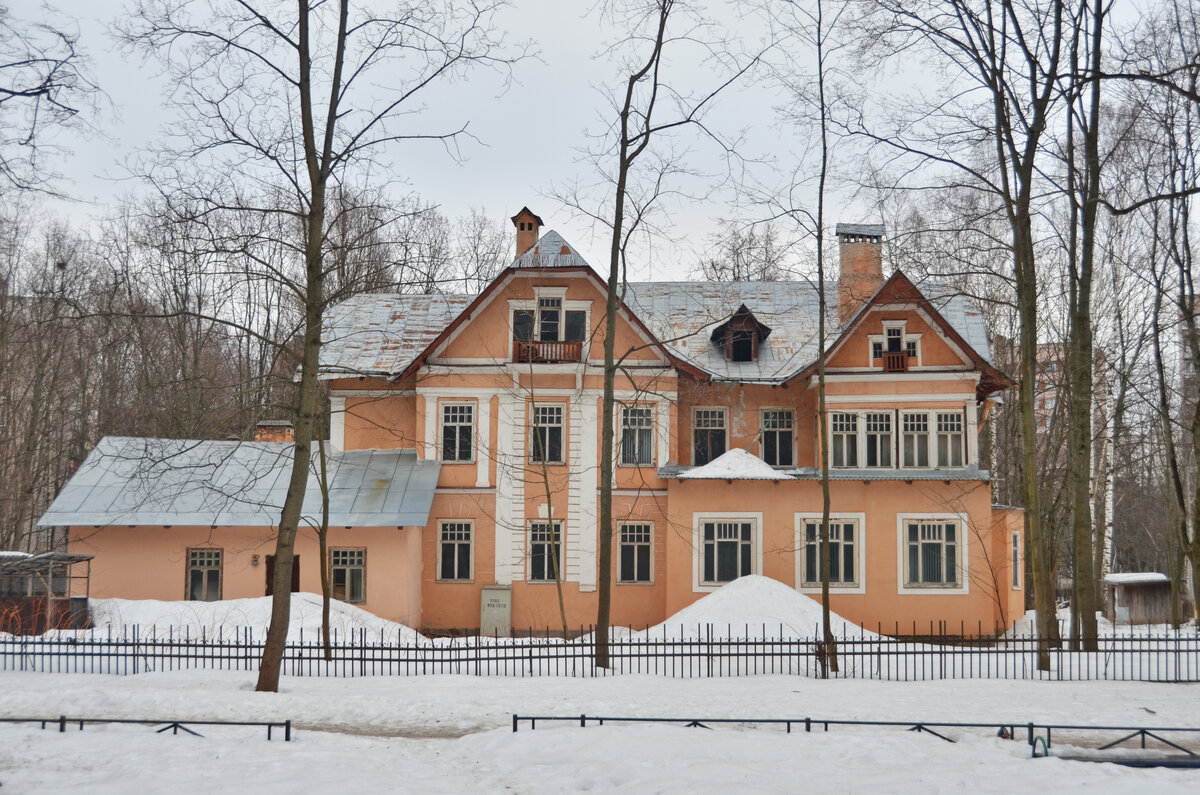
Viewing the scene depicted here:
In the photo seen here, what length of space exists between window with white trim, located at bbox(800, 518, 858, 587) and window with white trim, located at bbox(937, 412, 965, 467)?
304cm

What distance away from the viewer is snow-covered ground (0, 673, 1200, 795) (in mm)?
9922

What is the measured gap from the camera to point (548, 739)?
11.7 m

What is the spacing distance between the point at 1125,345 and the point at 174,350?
36.9 metres

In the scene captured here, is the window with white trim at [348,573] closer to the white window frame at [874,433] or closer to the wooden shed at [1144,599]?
the white window frame at [874,433]

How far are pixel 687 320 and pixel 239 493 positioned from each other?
44.8 ft

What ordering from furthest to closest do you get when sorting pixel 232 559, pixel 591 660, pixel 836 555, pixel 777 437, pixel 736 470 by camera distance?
pixel 777 437
pixel 836 555
pixel 736 470
pixel 232 559
pixel 591 660

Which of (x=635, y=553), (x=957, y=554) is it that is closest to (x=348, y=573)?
(x=635, y=553)

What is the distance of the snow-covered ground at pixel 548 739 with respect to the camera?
992 cm

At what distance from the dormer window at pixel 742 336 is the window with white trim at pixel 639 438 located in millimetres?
3326

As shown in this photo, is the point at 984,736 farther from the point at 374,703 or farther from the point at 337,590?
the point at 337,590

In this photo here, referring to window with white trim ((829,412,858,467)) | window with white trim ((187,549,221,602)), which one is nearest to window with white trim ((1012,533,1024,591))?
window with white trim ((829,412,858,467))

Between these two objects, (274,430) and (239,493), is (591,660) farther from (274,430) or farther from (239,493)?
(274,430)

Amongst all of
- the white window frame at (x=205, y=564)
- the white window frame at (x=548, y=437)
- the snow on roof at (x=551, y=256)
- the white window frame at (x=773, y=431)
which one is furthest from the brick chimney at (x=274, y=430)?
the white window frame at (x=773, y=431)

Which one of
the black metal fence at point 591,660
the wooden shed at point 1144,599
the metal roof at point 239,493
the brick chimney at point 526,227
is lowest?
the wooden shed at point 1144,599
